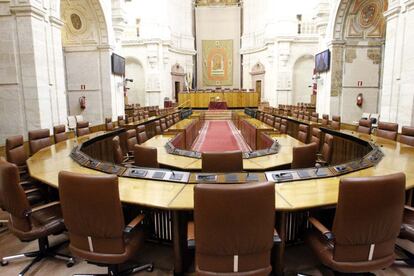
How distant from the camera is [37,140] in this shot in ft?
15.3

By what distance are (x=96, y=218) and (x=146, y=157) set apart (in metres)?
1.83

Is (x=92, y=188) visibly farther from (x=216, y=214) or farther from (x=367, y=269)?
(x=367, y=269)

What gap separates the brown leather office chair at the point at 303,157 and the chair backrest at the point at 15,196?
2.86m

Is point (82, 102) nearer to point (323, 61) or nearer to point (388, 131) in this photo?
point (323, 61)

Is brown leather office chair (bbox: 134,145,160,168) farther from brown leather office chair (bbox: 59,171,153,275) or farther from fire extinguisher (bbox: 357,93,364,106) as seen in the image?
fire extinguisher (bbox: 357,93,364,106)

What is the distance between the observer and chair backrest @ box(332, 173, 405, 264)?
173 centimetres

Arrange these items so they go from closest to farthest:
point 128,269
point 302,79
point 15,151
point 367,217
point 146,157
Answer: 1. point 367,217
2. point 128,269
3. point 146,157
4. point 15,151
5. point 302,79

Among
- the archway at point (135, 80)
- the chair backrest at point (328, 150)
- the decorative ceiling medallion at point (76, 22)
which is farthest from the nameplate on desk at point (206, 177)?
the archway at point (135, 80)

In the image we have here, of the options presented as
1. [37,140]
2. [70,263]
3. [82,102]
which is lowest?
[70,263]

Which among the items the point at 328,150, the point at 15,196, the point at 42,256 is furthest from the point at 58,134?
the point at 328,150

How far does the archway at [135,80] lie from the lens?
19203mm

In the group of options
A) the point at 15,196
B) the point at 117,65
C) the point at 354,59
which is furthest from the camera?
the point at 117,65

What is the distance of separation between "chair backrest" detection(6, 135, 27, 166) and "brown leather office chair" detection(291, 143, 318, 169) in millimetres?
3649

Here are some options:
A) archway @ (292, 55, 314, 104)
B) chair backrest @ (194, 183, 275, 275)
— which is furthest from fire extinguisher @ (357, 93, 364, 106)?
chair backrest @ (194, 183, 275, 275)
